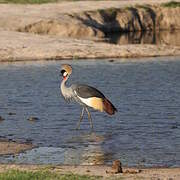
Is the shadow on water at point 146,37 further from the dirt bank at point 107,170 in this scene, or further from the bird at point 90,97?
the dirt bank at point 107,170

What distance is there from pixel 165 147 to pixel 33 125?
10.4 feet

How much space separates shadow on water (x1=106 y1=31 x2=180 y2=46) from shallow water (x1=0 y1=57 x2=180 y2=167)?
7938mm

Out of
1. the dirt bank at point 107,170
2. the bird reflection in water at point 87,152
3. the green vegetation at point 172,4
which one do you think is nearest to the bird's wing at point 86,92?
the bird reflection in water at point 87,152

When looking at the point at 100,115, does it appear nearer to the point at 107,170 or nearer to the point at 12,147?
the point at 12,147

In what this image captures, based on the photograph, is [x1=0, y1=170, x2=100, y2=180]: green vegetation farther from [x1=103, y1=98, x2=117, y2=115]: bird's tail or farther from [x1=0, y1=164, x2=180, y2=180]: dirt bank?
[x1=103, y1=98, x2=117, y2=115]: bird's tail

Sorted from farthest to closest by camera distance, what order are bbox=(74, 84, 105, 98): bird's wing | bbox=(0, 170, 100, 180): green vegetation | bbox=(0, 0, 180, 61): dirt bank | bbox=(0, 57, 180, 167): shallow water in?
1. bbox=(0, 0, 180, 61): dirt bank
2. bbox=(74, 84, 105, 98): bird's wing
3. bbox=(0, 57, 180, 167): shallow water
4. bbox=(0, 170, 100, 180): green vegetation

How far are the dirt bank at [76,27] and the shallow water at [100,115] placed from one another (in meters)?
1.11

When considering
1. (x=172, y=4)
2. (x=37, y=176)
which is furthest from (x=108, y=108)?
(x=172, y=4)

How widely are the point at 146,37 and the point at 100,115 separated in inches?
792

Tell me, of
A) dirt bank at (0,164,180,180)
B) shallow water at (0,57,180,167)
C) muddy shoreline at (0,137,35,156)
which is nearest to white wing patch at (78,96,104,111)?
shallow water at (0,57,180,167)

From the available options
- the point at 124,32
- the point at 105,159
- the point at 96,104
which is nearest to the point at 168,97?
the point at 96,104

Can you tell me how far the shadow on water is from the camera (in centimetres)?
3334

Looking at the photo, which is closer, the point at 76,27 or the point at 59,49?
the point at 59,49

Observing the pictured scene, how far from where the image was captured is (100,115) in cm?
1669
